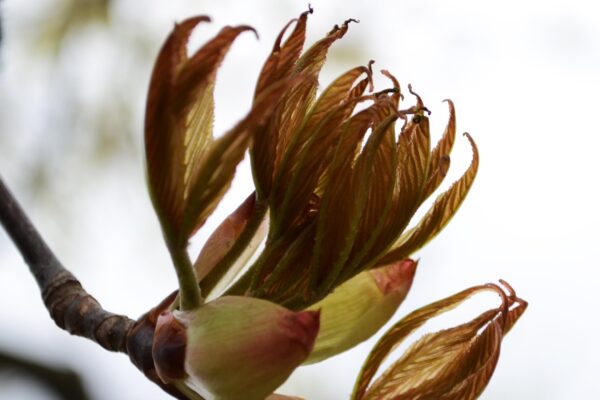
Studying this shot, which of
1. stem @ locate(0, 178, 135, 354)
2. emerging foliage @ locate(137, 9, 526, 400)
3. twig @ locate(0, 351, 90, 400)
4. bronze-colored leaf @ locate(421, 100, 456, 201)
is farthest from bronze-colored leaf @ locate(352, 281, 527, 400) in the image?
twig @ locate(0, 351, 90, 400)

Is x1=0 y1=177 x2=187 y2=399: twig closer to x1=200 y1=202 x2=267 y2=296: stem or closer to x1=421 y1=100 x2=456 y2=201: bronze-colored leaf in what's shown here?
x1=200 y1=202 x2=267 y2=296: stem

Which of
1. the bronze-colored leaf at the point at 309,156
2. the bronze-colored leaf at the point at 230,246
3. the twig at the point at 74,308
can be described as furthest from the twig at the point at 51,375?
the bronze-colored leaf at the point at 309,156

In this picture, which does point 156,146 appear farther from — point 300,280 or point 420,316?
point 420,316

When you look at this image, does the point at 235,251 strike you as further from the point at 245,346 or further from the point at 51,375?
the point at 51,375

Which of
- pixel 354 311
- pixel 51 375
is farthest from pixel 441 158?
pixel 51 375

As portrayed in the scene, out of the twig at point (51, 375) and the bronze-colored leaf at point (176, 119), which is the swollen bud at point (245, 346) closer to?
the bronze-colored leaf at point (176, 119)
